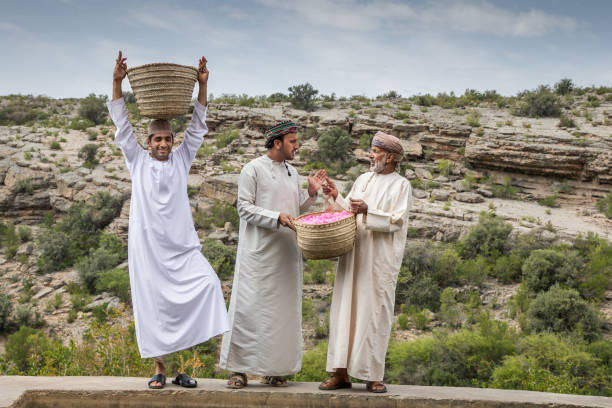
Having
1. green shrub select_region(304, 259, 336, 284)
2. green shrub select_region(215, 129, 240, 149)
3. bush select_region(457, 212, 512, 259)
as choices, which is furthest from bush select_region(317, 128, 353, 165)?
bush select_region(457, 212, 512, 259)

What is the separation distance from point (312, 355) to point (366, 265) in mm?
5531

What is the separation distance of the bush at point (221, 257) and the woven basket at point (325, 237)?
9.91 meters

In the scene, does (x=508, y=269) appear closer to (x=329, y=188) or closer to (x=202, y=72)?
(x=329, y=188)

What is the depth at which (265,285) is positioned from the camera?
3.71 meters

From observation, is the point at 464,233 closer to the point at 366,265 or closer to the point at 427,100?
the point at 366,265

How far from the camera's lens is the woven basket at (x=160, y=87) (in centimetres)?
355

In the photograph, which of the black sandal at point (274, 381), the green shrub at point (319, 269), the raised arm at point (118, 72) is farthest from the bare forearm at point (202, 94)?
the green shrub at point (319, 269)

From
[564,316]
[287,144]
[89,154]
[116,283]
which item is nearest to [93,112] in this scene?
[89,154]

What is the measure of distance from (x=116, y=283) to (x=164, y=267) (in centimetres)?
1027

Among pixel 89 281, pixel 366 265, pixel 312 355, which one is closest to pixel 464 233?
pixel 312 355

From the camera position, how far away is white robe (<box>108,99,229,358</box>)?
3.49m

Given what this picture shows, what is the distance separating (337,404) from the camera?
3473mm

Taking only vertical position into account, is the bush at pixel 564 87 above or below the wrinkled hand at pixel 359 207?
above

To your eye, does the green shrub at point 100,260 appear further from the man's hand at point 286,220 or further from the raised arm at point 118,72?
the man's hand at point 286,220
